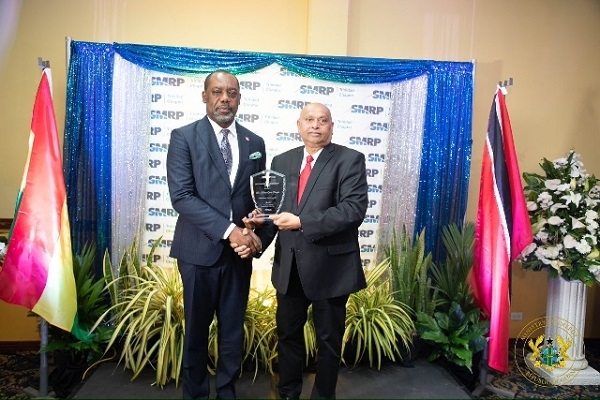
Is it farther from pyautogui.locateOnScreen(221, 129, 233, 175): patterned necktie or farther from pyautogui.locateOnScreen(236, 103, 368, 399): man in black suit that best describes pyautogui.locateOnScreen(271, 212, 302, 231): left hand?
pyautogui.locateOnScreen(221, 129, 233, 175): patterned necktie

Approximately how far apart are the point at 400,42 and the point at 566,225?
192cm

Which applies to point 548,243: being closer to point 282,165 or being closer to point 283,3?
point 282,165

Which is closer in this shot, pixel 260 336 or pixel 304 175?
pixel 304 175

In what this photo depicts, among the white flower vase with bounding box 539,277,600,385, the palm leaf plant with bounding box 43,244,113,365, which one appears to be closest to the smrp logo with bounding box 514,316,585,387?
the white flower vase with bounding box 539,277,600,385

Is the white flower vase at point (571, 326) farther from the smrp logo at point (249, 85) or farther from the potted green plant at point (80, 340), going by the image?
the potted green plant at point (80, 340)

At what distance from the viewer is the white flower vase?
3.61 meters

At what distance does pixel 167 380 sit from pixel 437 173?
2503 millimetres

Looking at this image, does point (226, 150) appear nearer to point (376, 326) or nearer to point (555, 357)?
point (376, 326)

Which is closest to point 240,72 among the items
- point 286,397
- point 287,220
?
point 287,220

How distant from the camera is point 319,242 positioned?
2469mm

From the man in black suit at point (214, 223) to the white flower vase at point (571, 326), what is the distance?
2.45 meters

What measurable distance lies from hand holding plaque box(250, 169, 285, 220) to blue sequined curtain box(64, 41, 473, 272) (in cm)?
164

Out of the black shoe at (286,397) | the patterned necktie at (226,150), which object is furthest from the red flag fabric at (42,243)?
the black shoe at (286,397)

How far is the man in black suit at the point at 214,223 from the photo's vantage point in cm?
244
